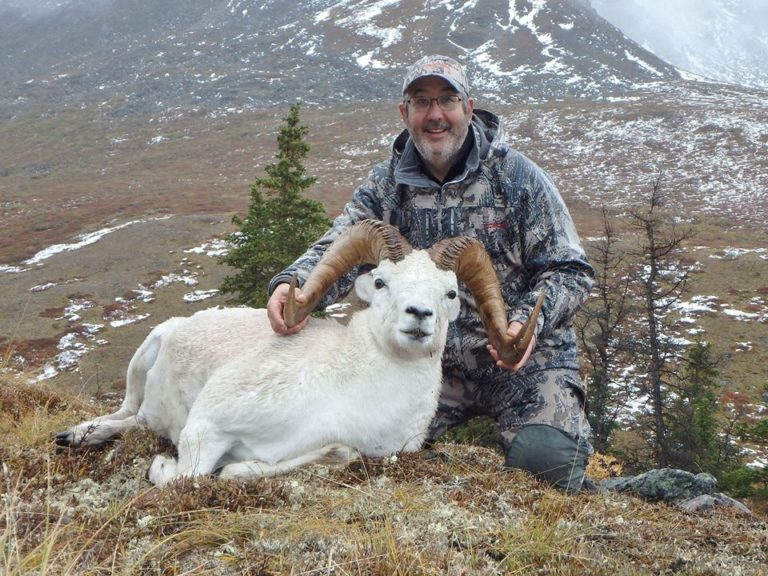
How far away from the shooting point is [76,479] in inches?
185

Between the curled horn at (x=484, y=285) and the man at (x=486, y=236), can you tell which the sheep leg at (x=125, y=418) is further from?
the curled horn at (x=484, y=285)

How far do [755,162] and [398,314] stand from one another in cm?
10307

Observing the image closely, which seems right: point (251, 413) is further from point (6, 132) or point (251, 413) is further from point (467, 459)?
point (6, 132)

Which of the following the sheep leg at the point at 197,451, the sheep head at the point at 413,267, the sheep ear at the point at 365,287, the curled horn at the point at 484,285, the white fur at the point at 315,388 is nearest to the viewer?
the sheep leg at the point at 197,451

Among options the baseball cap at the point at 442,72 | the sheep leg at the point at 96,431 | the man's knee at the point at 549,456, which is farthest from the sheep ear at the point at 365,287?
the sheep leg at the point at 96,431

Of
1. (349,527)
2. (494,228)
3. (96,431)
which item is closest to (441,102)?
(494,228)

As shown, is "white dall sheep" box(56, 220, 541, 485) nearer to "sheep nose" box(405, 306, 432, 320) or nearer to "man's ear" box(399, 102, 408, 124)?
"sheep nose" box(405, 306, 432, 320)

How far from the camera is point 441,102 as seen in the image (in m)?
6.39

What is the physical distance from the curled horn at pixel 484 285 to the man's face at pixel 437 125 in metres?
1.30

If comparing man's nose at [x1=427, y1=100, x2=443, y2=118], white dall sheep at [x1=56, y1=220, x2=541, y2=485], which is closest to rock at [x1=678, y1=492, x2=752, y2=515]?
white dall sheep at [x1=56, y1=220, x2=541, y2=485]

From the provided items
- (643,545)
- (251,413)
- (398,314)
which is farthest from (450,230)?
(643,545)

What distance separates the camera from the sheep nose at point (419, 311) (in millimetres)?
4828

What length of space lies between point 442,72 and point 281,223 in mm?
13024

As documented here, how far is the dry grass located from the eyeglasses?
135 inches
